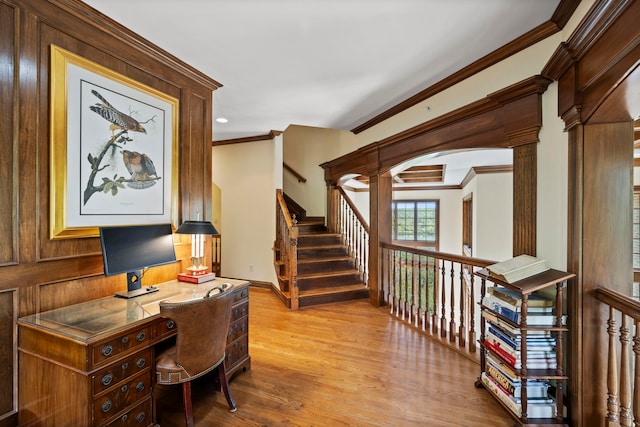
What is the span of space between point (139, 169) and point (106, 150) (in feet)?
0.86

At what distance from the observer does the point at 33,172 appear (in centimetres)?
166

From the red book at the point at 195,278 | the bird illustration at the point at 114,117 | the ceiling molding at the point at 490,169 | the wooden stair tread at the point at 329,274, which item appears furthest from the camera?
the ceiling molding at the point at 490,169

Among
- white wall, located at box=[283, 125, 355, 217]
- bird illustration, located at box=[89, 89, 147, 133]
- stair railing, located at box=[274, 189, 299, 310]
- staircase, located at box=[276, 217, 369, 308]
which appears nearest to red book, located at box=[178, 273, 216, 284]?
bird illustration, located at box=[89, 89, 147, 133]

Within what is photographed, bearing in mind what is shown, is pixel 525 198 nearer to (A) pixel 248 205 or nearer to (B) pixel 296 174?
(A) pixel 248 205

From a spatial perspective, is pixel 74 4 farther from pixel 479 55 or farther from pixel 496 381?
pixel 496 381

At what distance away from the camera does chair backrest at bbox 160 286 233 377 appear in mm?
1556

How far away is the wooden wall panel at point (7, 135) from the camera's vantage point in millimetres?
1547

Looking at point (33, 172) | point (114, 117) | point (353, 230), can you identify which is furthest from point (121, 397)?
point (353, 230)

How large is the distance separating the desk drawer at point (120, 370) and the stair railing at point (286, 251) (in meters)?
2.38

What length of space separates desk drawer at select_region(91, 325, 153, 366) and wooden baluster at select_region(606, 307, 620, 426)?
2.62m

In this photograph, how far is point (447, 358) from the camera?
263cm

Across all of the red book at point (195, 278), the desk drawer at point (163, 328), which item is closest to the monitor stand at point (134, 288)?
the red book at point (195, 278)

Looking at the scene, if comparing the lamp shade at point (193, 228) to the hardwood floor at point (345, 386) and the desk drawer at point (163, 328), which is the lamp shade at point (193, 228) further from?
the hardwood floor at point (345, 386)

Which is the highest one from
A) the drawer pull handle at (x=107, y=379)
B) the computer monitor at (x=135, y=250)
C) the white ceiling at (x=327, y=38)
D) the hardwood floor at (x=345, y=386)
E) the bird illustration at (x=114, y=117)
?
the white ceiling at (x=327, y=38)
